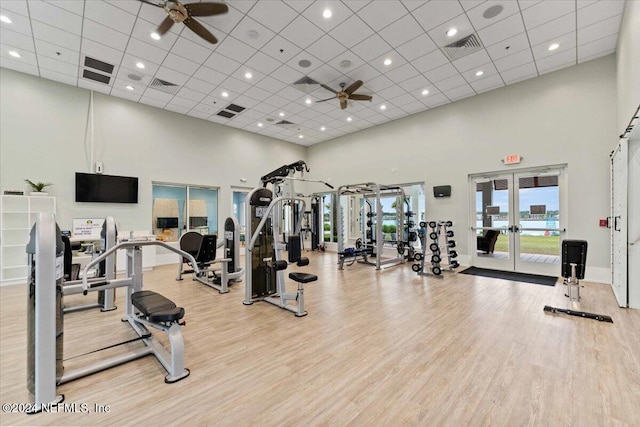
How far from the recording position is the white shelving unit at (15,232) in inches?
219

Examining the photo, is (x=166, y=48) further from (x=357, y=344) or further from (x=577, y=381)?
(x=577, y=381)

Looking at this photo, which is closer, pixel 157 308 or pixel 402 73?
pixel 157 308

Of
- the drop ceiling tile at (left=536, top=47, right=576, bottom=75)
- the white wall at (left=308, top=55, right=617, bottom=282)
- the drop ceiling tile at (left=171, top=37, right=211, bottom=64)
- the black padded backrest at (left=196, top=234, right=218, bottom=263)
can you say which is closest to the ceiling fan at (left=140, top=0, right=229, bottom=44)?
the drop ceiling tile at (left=171, top=37, right=211, bottom=64)

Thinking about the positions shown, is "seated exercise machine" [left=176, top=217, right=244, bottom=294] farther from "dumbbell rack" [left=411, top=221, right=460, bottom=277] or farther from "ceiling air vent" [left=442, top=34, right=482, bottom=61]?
"ceiling air vent" [left=442, top=34, right=482, bottom=61]

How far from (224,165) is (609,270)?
33.4ft

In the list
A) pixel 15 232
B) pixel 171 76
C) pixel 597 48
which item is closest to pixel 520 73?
pixel 597 48

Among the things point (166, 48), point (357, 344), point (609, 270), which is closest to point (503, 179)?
point (609, 270)

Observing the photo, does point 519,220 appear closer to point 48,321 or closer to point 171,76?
point 48,321

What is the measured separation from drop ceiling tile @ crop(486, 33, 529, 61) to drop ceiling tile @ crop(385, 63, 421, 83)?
140cm

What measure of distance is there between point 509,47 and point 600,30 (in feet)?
4.29

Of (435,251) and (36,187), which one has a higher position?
(36,187)

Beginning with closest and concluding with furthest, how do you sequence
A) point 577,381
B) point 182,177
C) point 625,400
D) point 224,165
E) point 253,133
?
point 625,400, point 577,381, point 182,177, point 224,165, point 253,133

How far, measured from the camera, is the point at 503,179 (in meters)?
6.77

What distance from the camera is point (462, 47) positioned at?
5.06 meters
